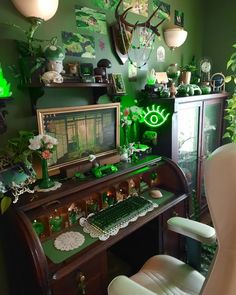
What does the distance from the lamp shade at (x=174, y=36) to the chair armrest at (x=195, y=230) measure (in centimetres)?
157

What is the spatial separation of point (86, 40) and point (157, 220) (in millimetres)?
1292

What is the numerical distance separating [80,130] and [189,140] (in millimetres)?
1174

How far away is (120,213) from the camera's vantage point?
134 cm

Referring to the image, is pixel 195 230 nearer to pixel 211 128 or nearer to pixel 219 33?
pixel 211 128

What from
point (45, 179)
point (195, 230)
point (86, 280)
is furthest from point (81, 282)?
point (195, 230)

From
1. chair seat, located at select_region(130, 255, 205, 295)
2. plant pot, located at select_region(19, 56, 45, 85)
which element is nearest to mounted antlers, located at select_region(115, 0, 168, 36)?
plant pot, located at select_region(19, 56, 45, 85)

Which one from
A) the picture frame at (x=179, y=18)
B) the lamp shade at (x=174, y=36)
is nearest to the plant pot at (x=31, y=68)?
the lamp shade at (x=174, y=36)

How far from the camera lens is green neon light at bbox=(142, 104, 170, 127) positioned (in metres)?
1.80

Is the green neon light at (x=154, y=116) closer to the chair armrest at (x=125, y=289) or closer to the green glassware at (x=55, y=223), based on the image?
the green glassware at (x=55, y=223)

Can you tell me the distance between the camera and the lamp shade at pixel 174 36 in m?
2.01

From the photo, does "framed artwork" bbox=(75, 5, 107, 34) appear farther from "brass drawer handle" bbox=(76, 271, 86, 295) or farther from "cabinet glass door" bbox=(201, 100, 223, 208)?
"brass drawer handle" bbox=(76, 271, 86, 295)

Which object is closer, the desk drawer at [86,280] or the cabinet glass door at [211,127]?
the desk drawer at [86,280]

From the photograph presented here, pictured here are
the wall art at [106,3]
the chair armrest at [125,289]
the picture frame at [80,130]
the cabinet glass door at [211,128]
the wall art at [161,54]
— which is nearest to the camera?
the chair armrest at [125,289]

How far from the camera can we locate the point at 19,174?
3.56 feet
